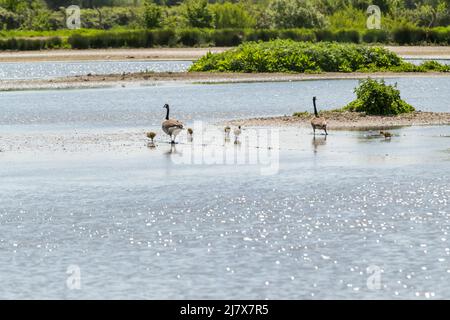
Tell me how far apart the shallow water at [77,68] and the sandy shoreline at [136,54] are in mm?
678

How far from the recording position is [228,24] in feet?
407

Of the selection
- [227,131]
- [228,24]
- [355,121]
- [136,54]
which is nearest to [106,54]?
[136,54]

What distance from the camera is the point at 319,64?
7450 centimetres

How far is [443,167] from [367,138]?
7177 millimetres

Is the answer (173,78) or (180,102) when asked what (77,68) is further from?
(180,102)

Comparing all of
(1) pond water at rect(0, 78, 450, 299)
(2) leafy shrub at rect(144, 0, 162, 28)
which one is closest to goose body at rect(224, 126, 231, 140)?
(1) pond water at rect(0, 78, 450, 299)

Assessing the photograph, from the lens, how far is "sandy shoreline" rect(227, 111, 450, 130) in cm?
4052

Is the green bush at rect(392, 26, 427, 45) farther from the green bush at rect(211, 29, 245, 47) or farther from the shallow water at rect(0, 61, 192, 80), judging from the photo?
the shallow water at rect(0, 61, 192, 80)

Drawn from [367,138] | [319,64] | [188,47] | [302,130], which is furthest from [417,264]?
[188,47]

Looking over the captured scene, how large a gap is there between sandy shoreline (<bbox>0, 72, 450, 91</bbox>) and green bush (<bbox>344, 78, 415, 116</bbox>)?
84.3 ft

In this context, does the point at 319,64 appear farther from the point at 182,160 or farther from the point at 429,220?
the point at 429,220

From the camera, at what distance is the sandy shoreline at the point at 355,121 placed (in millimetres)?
40516

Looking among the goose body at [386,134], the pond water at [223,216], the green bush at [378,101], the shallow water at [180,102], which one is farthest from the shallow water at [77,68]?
the goose body at [386,134]

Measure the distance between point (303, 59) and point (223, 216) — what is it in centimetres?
5206
